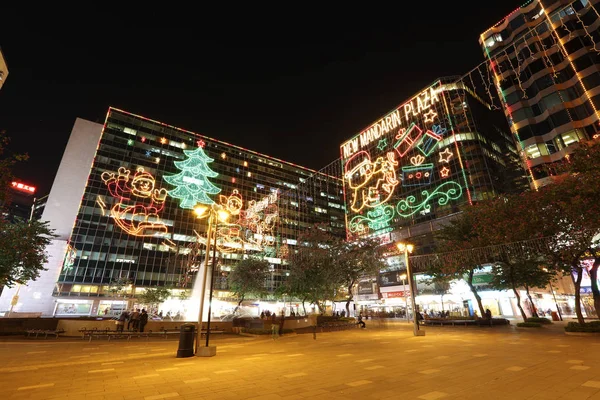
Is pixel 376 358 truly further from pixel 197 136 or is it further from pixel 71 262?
pixel 197 136

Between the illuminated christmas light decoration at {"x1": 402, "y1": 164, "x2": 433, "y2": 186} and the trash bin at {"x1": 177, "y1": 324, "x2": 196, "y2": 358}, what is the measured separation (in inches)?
2051

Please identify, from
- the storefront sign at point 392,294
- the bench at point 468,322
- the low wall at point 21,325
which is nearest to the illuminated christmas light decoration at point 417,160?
the storefront sign at point 392,294

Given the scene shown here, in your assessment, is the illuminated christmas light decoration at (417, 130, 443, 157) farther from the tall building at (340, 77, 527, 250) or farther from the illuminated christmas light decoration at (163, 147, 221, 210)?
the illuminated christmas light decoration at (163, 147, 221, 210)

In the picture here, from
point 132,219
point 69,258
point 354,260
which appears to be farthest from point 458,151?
point 69,258

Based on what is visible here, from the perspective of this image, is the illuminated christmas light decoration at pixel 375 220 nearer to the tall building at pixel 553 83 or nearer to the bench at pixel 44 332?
the tall building at pixel 553 83

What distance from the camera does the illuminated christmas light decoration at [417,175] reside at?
5434 cm

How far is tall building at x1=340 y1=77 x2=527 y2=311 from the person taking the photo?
50344mm

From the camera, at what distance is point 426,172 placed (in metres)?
54.8

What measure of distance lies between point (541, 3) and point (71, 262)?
309 feet

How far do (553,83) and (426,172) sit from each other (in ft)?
70.9

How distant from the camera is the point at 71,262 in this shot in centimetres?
5719

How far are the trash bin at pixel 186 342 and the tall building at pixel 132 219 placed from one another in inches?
1311

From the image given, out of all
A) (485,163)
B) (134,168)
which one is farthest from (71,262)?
(485,163)

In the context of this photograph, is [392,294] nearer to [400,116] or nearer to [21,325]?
[400,116]
